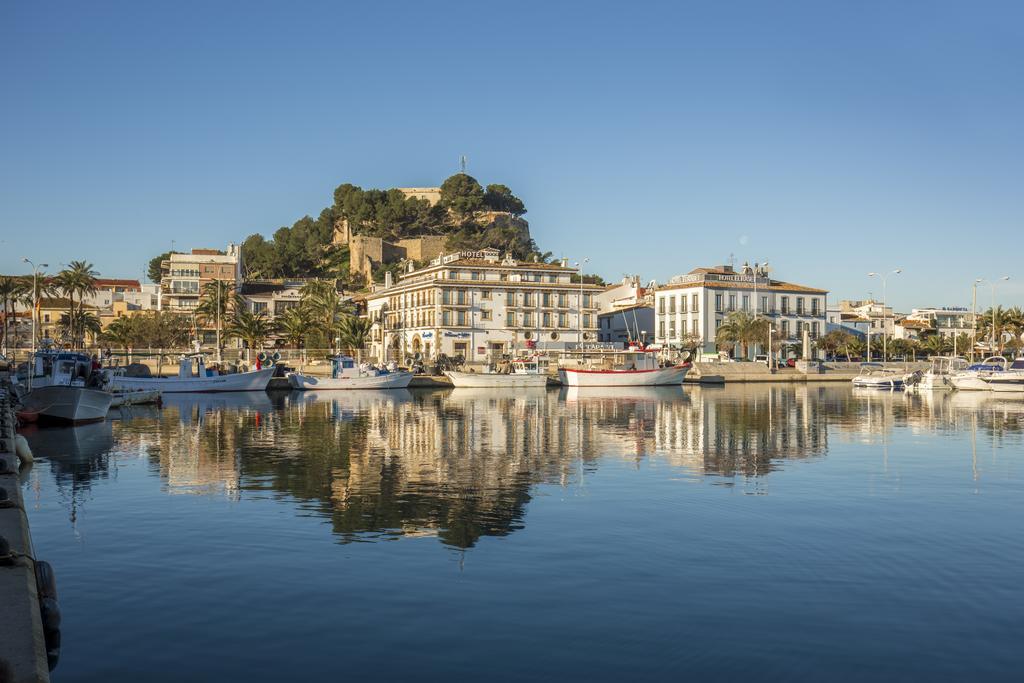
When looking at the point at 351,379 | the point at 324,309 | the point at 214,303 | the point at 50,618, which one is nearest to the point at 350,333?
the point at 324,309

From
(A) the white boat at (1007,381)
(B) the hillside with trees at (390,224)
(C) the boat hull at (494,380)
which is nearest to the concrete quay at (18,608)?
(C) the boat hull at (494,380)

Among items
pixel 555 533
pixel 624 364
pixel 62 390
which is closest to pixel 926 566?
pixel 555 533

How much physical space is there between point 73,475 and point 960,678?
21043 millimetres

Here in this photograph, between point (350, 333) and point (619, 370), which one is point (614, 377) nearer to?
point (619, 370)

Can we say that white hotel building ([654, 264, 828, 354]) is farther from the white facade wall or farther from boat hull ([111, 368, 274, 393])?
boat hull ([111, 368, 274, 393])

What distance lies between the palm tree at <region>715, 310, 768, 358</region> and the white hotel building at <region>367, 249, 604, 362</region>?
540 inches

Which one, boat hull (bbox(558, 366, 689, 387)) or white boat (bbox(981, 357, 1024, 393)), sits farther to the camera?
boat hull (bbox(558, 366, 689, 387))

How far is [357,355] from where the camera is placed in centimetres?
8862

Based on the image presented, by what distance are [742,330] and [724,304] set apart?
779cm

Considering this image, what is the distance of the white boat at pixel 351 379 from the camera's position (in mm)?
70125

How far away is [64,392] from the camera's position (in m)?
36.9

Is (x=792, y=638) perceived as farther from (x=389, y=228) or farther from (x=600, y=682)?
(x=389, y=228)

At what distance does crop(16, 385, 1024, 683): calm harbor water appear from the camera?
9.80 metres

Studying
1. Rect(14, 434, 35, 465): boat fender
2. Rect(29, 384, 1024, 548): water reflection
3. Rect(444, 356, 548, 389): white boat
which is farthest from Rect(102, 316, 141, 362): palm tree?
Rect(14, 434, 35, 465): boat fender
